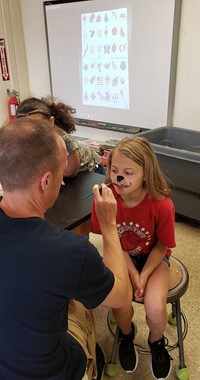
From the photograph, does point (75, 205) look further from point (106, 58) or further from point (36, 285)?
point (106, 58)

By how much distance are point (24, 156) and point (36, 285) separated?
291mm

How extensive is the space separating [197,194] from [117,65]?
1.50 meters

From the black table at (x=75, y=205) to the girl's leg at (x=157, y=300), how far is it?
13.7 inches

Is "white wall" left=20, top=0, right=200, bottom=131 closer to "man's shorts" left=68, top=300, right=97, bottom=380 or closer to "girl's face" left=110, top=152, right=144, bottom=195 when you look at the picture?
"girl's face" left=110, top=152, right=144, bottom=195

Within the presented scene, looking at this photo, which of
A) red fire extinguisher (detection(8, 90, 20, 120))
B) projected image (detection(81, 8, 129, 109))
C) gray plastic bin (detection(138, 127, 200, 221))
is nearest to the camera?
gray plastic bin (detection(138, 127, 200, 221))

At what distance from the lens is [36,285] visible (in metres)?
0.66

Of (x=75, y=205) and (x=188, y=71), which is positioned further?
(x=188, y=71)

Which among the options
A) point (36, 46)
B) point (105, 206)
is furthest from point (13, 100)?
point (105, 206)

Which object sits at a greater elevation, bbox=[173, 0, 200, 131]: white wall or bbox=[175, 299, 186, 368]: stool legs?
bbox=[173, 0, 200, 131]: white wall

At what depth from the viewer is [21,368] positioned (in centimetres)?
75

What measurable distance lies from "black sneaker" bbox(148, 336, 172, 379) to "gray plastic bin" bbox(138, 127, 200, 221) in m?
1.20

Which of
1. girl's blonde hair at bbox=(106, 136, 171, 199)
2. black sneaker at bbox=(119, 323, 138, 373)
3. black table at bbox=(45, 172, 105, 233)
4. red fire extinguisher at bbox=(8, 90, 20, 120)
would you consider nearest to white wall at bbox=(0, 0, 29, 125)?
red fire extinguisher at bbox=(8, 90, 20, 120)

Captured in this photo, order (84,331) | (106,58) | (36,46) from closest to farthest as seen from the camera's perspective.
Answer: (84,331)
(106,58)
(36,46)

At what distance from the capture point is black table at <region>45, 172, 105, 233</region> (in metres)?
1.14
